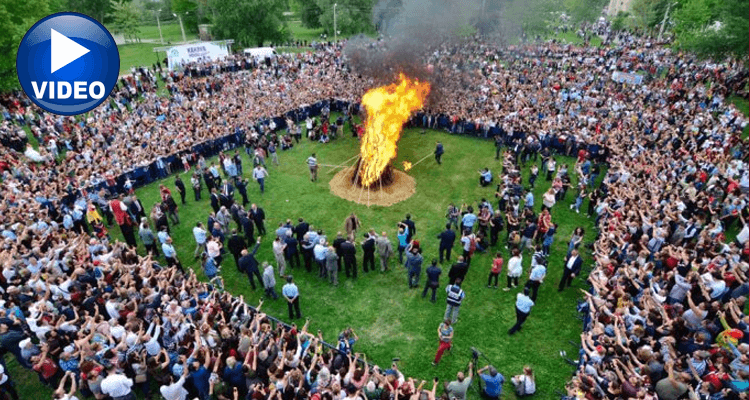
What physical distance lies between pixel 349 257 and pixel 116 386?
669 centimetres

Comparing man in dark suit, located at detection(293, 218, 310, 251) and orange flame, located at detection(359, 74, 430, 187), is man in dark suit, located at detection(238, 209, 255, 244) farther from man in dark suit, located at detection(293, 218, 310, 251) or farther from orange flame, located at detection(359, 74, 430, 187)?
orange flame, located at detection(359, 74, 430, 187)

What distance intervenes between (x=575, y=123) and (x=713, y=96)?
27.3ft

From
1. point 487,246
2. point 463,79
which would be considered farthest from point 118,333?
point 463,79

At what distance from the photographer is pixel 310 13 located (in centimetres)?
5725

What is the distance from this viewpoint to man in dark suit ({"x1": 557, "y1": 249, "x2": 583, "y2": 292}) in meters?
11.6

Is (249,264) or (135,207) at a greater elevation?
(249,264)

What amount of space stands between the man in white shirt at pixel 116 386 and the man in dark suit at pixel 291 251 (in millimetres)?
6122

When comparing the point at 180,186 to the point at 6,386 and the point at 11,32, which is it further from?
the point at 11,32

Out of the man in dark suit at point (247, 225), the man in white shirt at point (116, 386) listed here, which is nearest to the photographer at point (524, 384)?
the man in white shirt at point (116, 386)

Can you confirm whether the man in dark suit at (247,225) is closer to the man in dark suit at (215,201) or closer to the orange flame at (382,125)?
the man in dark suit at (215,201)

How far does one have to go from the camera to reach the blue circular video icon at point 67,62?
1605cm

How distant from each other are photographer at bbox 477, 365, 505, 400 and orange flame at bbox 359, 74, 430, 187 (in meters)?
10.8

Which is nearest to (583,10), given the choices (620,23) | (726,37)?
(620,23)

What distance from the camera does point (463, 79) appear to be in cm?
2844
